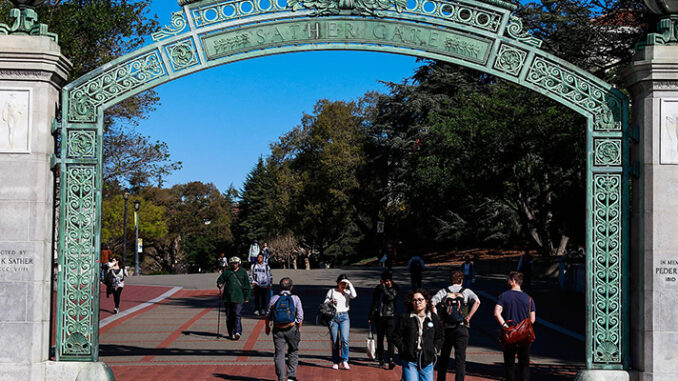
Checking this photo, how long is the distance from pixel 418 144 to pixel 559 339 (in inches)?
1396

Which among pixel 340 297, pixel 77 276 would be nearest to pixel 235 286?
pixel 340 297

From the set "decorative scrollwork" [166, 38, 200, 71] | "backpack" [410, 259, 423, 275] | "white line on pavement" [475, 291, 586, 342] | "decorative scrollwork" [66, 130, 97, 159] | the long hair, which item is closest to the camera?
the long hair

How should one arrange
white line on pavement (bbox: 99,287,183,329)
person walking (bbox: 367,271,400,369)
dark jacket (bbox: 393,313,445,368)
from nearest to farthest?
dark jacket (bbox: 393,313,445,368)
person walking (bbox: 367,271,400,369)
white line on pavement (bbox: 99,287,183,329)

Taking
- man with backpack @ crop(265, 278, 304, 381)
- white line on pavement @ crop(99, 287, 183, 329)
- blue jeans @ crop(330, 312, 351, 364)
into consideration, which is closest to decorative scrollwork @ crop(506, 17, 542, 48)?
man with backpack @ crop(265, 278, 304, 381)

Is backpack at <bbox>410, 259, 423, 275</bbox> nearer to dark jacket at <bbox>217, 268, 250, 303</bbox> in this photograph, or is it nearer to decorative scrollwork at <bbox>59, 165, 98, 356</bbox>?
dark jacket at <bbox>217, 268, 250, 303</bbox>

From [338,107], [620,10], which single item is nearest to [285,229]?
[338,107]

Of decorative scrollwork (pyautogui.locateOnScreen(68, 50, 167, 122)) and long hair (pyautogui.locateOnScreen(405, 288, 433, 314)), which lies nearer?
long hair (pyautogui.locateOnScreen(405, 288, 433, 314))

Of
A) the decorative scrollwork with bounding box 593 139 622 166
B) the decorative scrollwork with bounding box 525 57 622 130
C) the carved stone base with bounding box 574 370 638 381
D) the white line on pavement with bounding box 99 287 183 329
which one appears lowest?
the white line on pavement with bounding box 99 287 183 329

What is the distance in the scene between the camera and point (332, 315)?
476 inches

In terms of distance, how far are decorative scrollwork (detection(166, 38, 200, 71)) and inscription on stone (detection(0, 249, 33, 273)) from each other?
9.70 ft

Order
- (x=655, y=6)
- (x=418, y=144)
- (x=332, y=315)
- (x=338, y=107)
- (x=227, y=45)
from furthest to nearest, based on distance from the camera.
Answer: (x=338, y=107) < (x=418, y=144) < (x=332, y=315) < (x=227, y=45) < (x=655, y=6)

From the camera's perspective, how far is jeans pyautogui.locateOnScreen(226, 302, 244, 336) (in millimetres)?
15945

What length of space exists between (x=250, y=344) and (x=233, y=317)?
33.4 inches

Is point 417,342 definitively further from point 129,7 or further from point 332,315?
point 129,7
